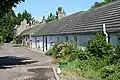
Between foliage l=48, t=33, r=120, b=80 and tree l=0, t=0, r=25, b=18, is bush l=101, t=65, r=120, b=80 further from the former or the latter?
tree l=0, t=0, r=25, b=18

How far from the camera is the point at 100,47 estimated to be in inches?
698

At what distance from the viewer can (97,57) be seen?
58.4 ft

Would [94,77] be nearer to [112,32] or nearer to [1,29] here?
[112,32]

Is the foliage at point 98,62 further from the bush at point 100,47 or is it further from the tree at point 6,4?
the tree at point 6,4

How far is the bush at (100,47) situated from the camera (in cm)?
1744

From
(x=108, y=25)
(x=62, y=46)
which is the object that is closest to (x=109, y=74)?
(x=108, y=25)

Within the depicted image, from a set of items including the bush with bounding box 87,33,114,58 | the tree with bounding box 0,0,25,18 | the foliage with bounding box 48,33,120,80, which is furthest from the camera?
the tree with bounding box 0,0,25,18

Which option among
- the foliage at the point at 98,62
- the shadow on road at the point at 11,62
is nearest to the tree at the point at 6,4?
the shadow on road at the point at 11,62

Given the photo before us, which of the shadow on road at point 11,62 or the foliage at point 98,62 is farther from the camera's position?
the shadow on road at point 11,62

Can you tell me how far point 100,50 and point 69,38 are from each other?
42.1 ft

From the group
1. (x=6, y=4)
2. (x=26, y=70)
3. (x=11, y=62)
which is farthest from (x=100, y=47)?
(x=11, y=62)

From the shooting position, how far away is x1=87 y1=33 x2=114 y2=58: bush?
17438 millimetres

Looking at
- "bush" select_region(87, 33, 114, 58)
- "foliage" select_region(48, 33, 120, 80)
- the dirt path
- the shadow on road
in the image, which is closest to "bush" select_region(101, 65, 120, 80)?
"foliage" select_region(48, 33, 120, 80)

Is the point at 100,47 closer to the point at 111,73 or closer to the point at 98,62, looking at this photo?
the point at 98,62
